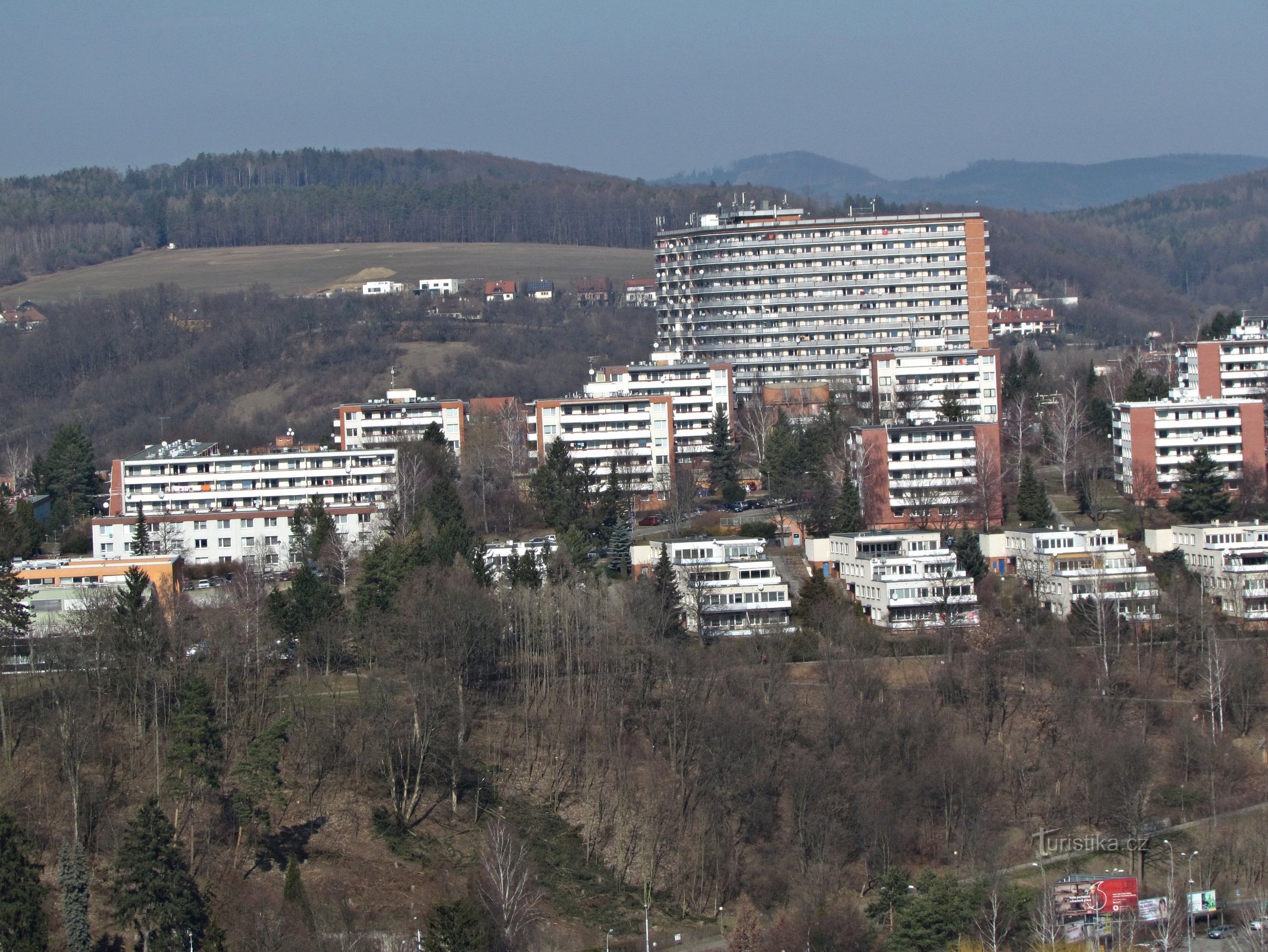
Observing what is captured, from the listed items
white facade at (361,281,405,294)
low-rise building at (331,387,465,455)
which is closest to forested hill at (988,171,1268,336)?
white facade at (361,281,405,294)

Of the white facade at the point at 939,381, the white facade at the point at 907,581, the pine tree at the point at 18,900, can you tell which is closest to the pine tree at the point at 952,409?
the white facade at the point at 939,381

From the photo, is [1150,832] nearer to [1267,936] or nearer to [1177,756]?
[1177,756]

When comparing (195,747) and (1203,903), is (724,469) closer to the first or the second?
(195,747)

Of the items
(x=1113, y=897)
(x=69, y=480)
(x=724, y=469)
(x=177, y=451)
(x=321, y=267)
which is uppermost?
(x=321, y=267)

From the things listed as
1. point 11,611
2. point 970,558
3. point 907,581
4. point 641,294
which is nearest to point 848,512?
point 970,558

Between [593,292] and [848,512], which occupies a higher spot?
[593,292]

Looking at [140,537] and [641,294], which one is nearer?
[140,537]

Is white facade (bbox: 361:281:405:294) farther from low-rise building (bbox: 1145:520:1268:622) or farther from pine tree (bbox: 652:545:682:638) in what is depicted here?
low-rise building (bbox: 1145:520:1268:622)

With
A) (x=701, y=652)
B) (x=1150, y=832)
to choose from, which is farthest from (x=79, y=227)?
(x=1150, y=832)
